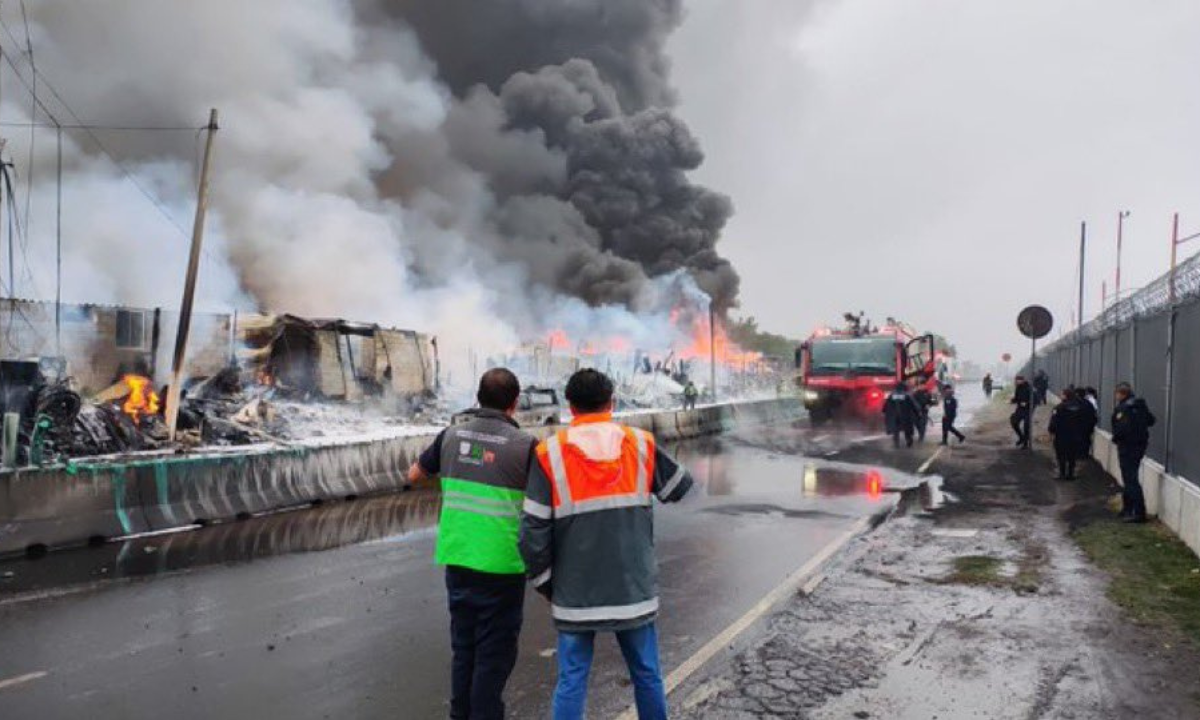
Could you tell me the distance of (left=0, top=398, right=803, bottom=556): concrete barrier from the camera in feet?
27.5

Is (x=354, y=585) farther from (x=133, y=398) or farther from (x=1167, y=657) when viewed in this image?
(x=133, y=398)

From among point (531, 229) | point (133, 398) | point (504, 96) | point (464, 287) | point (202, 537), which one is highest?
point (504, 96)

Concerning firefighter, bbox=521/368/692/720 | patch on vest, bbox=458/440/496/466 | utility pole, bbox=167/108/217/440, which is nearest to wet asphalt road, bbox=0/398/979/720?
firefighter, bbox=521/368/692/720

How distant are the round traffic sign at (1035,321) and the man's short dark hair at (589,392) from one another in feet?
50.3

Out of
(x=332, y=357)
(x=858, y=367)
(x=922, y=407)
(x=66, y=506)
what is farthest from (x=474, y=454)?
(x=858, y=367)

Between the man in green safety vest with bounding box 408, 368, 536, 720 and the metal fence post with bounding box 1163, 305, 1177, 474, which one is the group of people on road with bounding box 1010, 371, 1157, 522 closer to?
the metal fence post with bounding box 1163, 305, 1177, 474

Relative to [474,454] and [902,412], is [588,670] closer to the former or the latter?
[474,454]

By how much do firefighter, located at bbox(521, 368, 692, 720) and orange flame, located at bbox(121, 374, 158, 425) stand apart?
13583mm

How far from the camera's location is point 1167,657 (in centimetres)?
485

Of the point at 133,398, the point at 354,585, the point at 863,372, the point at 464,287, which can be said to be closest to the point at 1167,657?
the point at 354,585

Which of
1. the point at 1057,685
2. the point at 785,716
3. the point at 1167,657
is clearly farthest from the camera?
the point at 1167,657

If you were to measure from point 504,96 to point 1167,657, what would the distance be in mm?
56027

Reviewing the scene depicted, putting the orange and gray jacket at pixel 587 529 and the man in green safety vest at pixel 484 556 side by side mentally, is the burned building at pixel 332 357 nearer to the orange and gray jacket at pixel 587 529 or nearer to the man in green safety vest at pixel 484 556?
the man in green safety vest at pixel 484 556

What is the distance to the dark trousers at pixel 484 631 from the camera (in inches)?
133
